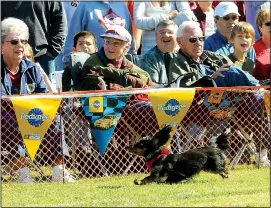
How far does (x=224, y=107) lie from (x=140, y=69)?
1030 mm

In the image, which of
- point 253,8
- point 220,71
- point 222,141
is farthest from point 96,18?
point 222,141

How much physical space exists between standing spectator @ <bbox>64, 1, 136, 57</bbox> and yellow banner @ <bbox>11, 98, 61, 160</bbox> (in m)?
2.87

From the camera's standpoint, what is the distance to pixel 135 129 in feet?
33.2

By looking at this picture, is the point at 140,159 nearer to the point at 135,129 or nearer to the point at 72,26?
the point at 135,129

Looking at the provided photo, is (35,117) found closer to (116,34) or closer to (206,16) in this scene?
(116,34)

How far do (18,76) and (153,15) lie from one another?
3062mm

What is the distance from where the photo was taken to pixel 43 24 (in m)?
11.7

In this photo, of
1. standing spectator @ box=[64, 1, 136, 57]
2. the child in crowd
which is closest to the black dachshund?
the child in crowd

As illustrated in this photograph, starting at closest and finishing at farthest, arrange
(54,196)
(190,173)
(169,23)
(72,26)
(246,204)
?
(246,204), (54,196), (190,173), (169,23), (72,26)

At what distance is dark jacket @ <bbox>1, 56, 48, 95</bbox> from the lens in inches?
383

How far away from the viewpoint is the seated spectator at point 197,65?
34.5 ft

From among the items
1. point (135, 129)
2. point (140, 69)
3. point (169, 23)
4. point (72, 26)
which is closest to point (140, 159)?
point (135, 129)

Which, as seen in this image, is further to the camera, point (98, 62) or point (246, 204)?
point (98, 62)

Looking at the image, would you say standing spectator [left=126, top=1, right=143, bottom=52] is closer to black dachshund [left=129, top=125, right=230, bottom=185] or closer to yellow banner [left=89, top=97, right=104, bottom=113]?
yellow banner [left=89, top=97, right=104, bottom=113]
